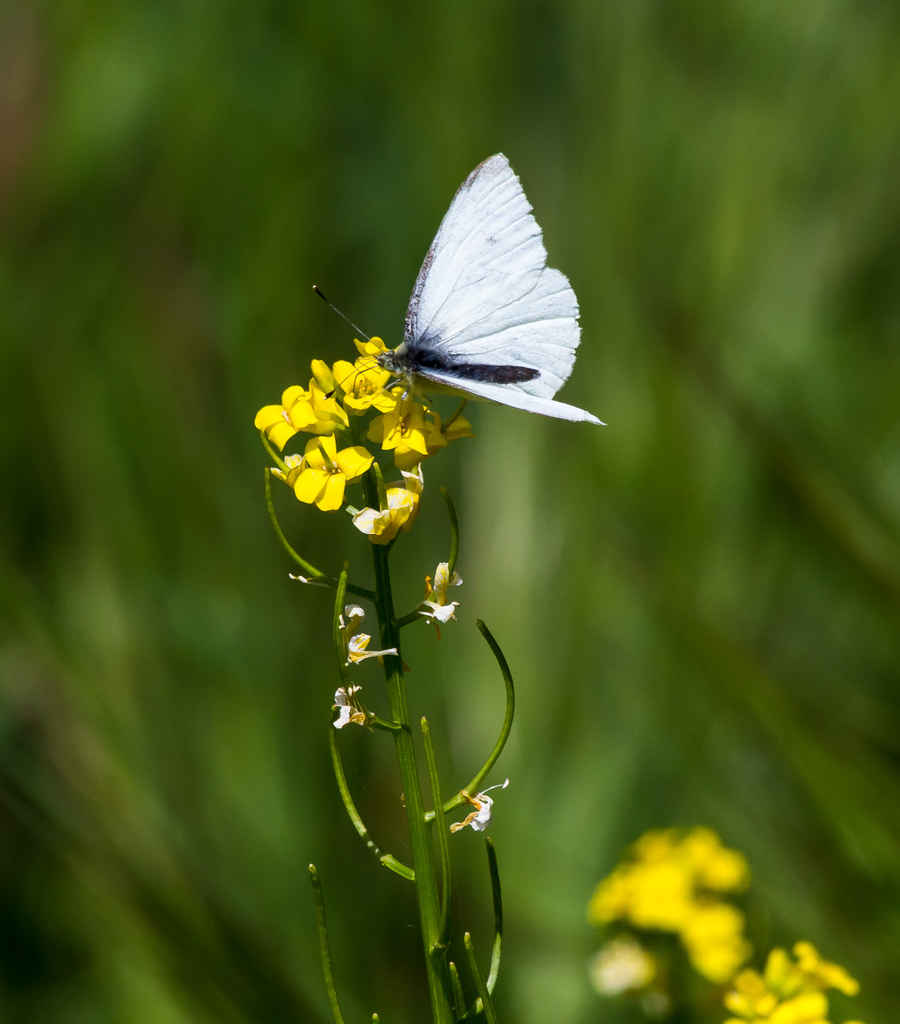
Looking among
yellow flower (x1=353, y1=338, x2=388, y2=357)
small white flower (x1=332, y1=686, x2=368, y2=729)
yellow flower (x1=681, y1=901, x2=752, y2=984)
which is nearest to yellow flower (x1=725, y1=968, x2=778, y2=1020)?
yellow flower (x1=681, y1=901, x2=752, y2=984)

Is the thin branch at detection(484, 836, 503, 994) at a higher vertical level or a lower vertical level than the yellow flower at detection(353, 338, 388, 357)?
lower

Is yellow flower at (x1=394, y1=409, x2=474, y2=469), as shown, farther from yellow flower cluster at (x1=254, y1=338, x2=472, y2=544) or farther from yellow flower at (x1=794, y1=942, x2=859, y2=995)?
yellow flower at (x1=794, y1=942, x2=859, y2=995)

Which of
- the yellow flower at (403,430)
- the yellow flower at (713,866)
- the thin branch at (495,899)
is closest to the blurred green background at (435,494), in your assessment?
the yellow flower at (713,866)

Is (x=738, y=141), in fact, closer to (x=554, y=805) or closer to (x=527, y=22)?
(x=527, y=22)

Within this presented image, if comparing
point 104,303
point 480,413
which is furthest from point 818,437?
point 104,303

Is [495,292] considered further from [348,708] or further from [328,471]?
[348,708]

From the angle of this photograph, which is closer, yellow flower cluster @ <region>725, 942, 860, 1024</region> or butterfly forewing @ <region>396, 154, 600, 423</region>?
yellow flower cluster @ <region>725, 942, 860, 1024</region>
